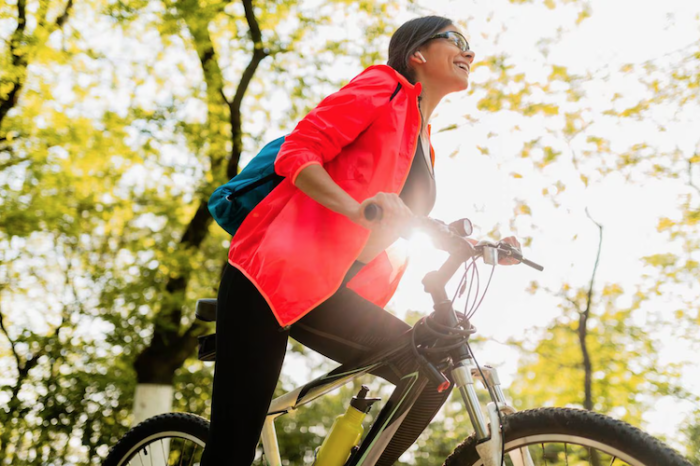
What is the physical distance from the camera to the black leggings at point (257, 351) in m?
1.84

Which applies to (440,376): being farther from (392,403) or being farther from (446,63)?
(446,63)

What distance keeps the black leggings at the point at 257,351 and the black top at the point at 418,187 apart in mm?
153

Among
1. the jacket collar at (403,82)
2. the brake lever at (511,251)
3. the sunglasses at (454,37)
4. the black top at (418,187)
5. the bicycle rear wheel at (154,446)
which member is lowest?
the bicycle rear wheel at (154,446)

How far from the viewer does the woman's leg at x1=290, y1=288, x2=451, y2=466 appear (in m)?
1.99

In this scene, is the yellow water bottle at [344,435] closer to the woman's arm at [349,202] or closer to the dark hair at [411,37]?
the woman's arm at [349,202]

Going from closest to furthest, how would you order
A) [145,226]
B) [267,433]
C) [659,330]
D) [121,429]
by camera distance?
[267,433], [659,330], [121,429], [145,226]

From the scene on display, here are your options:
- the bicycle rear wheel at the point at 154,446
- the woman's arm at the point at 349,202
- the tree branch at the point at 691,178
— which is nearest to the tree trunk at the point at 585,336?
the tree branch at the point at 691,178

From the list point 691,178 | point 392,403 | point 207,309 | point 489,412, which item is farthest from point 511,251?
point 691,178

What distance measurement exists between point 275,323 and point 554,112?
27.5 feet

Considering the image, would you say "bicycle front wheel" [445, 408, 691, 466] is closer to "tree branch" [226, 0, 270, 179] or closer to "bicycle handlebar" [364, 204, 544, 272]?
"bicycle handlebar" [364, 204, 544, 272]

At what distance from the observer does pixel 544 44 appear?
922cm

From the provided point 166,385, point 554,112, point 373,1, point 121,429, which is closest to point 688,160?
point 554,112

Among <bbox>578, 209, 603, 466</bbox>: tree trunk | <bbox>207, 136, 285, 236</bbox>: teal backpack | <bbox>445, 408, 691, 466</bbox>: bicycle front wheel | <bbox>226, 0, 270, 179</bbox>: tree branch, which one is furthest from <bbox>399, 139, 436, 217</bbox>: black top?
<bbox>226, 0, 270, 179</bbox>: tree branch

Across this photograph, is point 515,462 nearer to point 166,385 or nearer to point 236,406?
point 236,406
